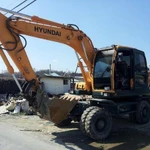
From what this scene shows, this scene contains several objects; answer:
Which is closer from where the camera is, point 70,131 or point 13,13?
point 13,13

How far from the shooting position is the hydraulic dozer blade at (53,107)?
319 inches

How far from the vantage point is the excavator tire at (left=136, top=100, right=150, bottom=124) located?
32.6 feet

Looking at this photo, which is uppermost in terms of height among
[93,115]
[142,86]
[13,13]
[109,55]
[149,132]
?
[13,13]

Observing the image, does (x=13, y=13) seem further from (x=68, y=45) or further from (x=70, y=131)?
(x=70, y=131)

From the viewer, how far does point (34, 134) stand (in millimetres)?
8859

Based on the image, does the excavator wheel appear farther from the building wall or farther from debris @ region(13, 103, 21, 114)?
the building wall

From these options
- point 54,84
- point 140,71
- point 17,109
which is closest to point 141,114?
point 140,71

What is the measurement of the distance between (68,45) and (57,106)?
2.44m

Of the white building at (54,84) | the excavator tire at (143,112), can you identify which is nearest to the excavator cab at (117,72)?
the excavator tire at (143,112)

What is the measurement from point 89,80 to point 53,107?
229cm

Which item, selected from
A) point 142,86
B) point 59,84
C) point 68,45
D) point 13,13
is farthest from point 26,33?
point 59,84

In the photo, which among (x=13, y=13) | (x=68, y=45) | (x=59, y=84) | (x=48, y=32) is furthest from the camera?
(x=59, y=84)

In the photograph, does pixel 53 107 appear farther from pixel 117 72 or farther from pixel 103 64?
pixel 117 72

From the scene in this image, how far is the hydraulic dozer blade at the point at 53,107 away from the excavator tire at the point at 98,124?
36.9 inches
